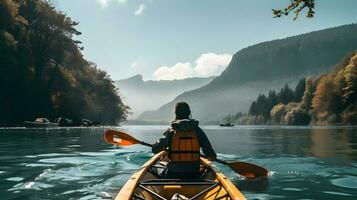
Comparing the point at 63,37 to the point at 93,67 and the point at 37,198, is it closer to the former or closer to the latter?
the point at 93,67

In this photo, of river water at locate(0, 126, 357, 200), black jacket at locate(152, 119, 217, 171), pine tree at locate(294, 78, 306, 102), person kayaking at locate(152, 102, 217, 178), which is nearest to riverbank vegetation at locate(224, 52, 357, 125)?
pine tree at locate(294, 78, 306, 102)

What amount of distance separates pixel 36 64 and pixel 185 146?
59.6m

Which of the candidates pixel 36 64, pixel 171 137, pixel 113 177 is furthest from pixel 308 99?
pixel 171 137

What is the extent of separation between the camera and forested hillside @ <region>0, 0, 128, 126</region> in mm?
54875

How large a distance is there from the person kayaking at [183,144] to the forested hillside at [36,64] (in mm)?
48588

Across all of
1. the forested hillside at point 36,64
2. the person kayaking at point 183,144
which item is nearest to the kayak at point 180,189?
the person kayaking at point 183,144

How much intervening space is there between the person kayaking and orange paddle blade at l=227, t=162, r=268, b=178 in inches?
149

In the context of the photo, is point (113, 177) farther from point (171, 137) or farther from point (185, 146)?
point (185, 146)

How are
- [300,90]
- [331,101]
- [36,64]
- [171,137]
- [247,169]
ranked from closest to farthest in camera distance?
[171,137]
[247,169]
[36,64]
[331,101]
[300,90]

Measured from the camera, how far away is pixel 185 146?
997 centimetres

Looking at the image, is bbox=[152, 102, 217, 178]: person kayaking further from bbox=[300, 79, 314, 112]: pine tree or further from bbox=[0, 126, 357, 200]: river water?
bbox=[300, 79, 314, 112]: pine tree

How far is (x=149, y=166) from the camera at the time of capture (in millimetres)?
11180

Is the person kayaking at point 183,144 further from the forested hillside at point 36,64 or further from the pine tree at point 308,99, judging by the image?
the pine tree at point 308,99

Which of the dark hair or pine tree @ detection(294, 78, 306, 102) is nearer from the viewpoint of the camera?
the dark hair
